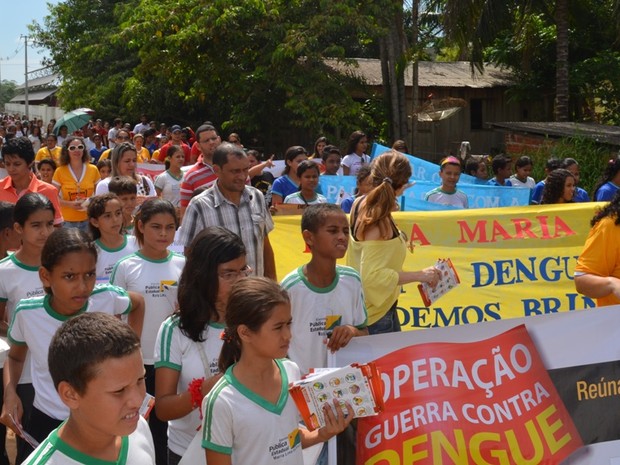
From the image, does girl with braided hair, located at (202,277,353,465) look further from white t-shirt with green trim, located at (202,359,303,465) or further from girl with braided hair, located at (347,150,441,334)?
girl with braided hair, located at (347,150,441,334)

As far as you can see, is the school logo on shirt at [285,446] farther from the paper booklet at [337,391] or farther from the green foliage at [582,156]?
the green foliage at [582,156]

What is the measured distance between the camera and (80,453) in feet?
9.46

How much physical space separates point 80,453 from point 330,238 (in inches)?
87.8

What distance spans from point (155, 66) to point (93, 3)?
52.4 feet

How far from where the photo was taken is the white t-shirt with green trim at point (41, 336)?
4.16m

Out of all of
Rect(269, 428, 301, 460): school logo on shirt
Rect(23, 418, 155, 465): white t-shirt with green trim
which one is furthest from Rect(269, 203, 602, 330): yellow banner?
Rect(23, 418, 155, 465): white t-shirt with green trim

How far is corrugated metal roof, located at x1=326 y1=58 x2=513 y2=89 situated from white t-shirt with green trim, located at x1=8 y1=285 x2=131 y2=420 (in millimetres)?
23721

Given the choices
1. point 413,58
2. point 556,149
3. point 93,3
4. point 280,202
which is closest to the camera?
point 280,202

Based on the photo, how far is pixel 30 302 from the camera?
435cm

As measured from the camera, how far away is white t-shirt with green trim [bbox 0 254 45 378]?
195 inches

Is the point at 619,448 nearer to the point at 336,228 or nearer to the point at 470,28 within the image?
the point at 336,228

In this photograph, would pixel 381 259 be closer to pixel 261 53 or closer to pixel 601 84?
pixel 261 53

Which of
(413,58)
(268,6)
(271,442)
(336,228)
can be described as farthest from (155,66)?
(271,442)

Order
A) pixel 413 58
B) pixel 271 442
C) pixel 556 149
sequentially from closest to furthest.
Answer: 1. pixel 271 442
2. pixel 556 149
3. pixel 413 58
